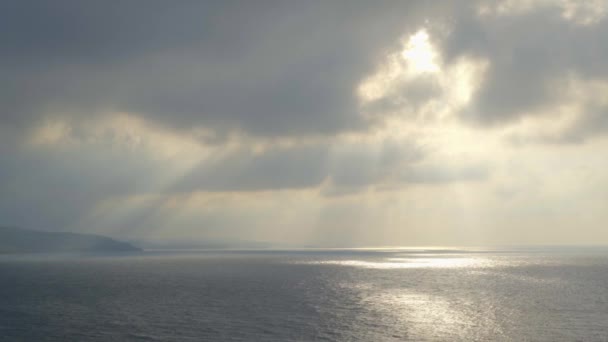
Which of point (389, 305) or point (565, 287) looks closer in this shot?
point (389, 305)

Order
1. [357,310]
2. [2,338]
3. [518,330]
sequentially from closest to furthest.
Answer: [2,338]
[518,330]
[357,310]

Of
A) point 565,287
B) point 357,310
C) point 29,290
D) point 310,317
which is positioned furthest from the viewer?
point 565,287

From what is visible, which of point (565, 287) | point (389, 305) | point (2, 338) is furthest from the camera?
point (565, 287)

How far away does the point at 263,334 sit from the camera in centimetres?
5634

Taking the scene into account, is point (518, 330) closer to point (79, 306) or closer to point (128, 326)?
point (128, 326)

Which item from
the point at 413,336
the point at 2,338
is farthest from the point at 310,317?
the point at 2,338

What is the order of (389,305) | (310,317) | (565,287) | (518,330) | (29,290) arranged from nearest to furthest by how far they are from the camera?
(518,330) → (310,317) → (389,305) → (29,290) → (565,287)

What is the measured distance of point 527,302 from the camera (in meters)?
86.6

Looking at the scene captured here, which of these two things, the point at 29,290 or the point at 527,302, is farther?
the point at 29,290

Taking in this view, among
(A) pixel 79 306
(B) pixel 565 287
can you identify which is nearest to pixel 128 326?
(A) pixel 79 306

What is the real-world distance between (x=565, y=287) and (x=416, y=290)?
3906cm

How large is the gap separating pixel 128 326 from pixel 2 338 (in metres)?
14.3

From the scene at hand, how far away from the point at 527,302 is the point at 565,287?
36.2 meters

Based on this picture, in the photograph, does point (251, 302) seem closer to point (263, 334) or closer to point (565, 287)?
point (263, 334)
